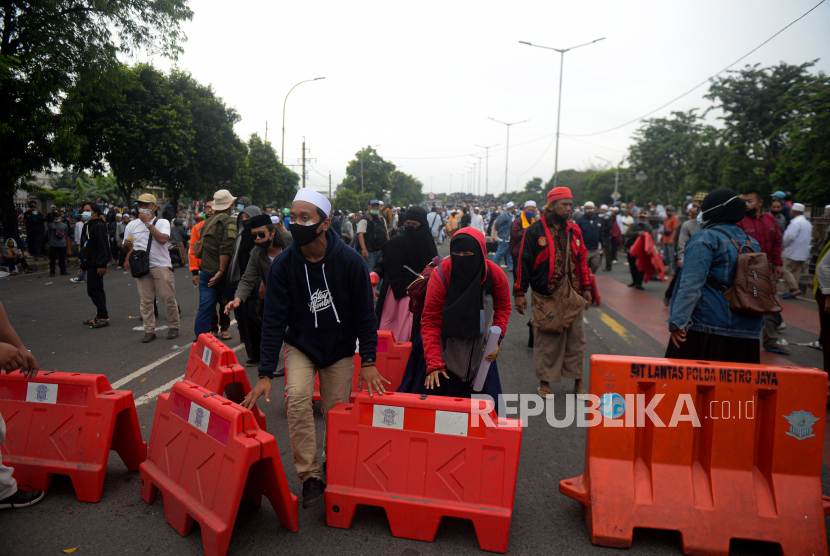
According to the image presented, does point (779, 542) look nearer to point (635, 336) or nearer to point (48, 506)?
point (48, 506)

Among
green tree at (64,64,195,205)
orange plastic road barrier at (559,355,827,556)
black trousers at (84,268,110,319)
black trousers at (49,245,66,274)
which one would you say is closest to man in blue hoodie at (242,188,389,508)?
orange plastic road barrier at (559,355,827,556)

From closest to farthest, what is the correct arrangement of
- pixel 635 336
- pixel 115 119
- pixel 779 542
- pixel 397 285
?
pixel 779 542 < pixel 397 285 < pixel 635 336 < pixel 115 119

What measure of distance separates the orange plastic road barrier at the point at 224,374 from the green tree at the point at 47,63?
11142 millimetres

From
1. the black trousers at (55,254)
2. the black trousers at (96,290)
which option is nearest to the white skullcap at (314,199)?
the black trousers at (96,290)

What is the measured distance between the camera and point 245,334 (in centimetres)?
631

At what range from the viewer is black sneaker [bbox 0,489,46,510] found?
3.23 metres

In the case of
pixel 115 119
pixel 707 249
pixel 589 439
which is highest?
pixel 115 119

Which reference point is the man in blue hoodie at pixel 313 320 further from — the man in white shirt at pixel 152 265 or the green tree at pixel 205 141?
the green tree at pixel 205 141

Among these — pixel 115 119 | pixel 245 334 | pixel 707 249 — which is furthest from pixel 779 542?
pixel 115 119

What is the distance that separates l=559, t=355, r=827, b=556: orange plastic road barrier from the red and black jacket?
2.14m

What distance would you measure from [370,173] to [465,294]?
294 ft

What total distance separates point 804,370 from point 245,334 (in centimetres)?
533

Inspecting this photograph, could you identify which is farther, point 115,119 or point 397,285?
point 115,119

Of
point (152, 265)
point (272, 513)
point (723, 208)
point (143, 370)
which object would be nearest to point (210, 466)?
point (272, 513)
